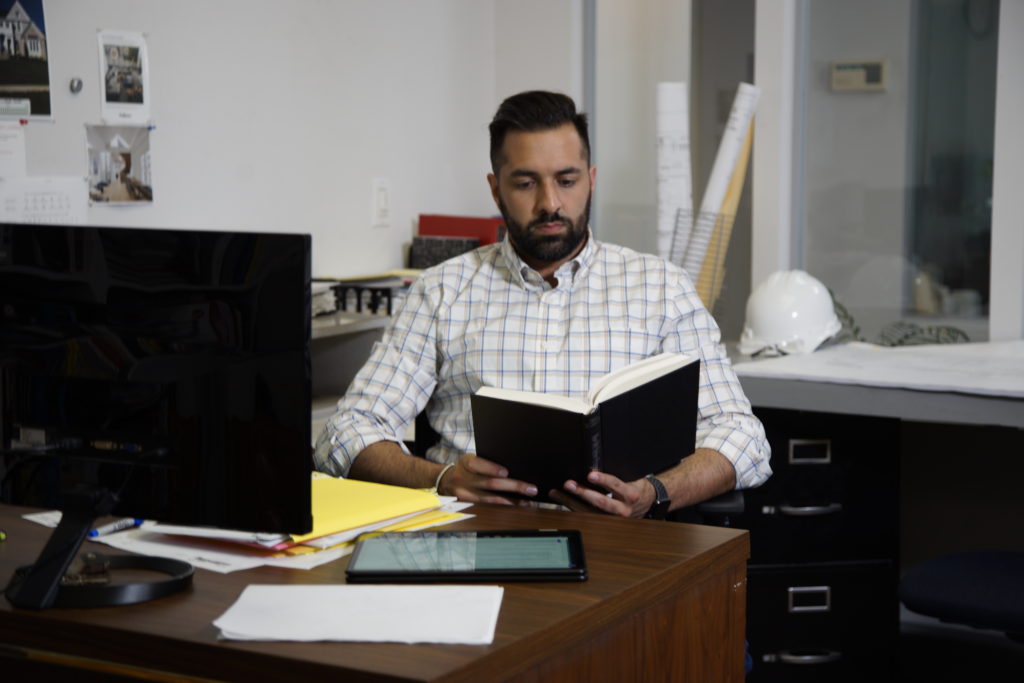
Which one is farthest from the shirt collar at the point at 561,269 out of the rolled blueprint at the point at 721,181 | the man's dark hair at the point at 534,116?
the rolled blueprint at the point at 721,181

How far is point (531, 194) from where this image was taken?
2.21 meters

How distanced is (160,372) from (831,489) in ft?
6.15

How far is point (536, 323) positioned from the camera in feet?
7.31

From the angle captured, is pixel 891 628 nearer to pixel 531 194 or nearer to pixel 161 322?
pixel 531 194

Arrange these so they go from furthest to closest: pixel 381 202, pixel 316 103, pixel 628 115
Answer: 1. pixel 628 115
2. pixel 381 202
3. pixel 316 103

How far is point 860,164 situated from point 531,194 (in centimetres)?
164

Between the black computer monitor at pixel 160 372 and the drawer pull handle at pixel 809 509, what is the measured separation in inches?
67.1

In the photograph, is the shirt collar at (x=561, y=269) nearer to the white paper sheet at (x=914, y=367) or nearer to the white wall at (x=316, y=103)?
the white paper sheet at (x=914, y=367)

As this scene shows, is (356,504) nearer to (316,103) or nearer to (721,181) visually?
(316,103)

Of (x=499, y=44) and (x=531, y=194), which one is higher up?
(x=499, y=44)

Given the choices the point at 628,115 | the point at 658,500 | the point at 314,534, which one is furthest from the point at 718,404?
the point at 628,115

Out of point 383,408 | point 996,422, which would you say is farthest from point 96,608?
point 996,422

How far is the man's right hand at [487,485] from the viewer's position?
1726 mm

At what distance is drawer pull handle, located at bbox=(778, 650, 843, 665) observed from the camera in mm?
2740
